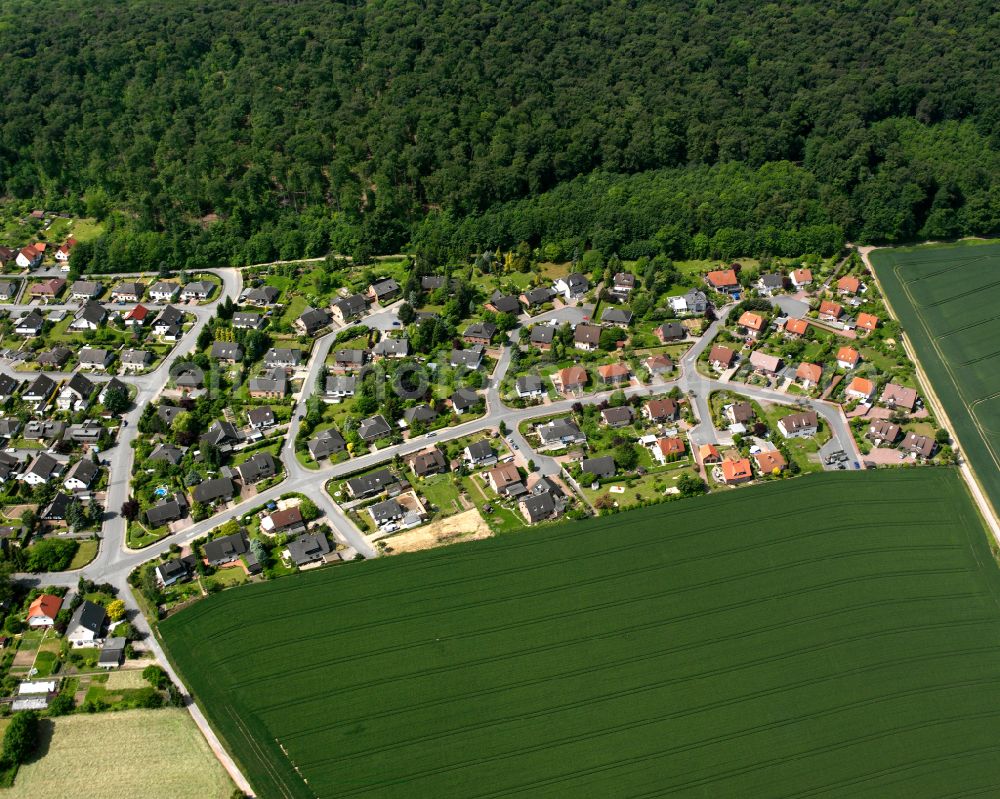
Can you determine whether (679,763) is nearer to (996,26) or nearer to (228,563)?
(228,563)

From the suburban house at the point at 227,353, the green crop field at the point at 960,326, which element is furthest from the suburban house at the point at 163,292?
the green crop field at the point at 960,326

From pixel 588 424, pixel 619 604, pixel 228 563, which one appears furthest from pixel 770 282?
pixel 228 563

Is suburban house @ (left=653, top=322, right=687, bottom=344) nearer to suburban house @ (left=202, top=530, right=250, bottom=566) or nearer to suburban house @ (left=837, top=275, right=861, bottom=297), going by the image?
suburban house @ (left=837, top=275, right=861, bottom=297)

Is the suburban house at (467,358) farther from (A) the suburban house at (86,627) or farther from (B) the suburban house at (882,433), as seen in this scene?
(A) the suburban house at (86,627)

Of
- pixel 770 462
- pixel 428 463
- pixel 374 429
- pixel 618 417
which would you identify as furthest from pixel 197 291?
pixel 770 462

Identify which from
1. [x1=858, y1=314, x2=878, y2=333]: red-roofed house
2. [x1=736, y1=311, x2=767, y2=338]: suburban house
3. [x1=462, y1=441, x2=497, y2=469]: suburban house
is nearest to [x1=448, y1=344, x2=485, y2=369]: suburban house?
[x1=462, y1=441, x2=497, y2=469]: suburban house

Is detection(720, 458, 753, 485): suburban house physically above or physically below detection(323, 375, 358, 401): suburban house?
below

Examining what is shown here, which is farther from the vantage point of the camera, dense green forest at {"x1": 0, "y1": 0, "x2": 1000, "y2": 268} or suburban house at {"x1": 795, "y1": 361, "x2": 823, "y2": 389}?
dense green forest at {"x1": 0, "y1": 0, "x2": 1000, "y2": 268}
